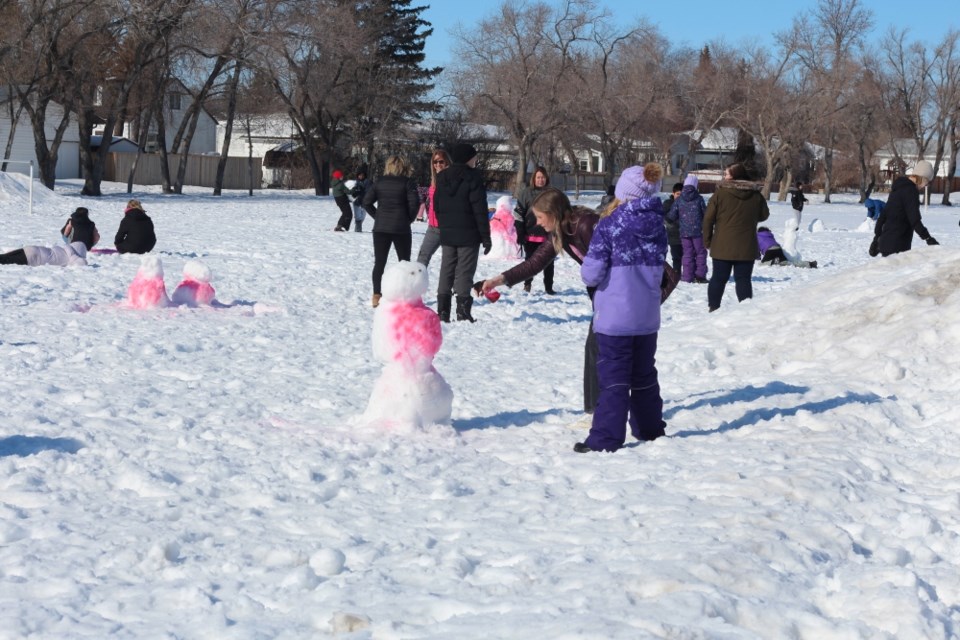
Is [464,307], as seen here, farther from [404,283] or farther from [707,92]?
[707,92]

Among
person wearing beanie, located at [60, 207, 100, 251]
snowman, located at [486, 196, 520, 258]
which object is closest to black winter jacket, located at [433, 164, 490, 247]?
person wearing beanie, located at [60, 207, 100, 251]

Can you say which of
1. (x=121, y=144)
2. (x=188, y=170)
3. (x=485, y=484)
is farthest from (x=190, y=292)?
(x=121, y=144)

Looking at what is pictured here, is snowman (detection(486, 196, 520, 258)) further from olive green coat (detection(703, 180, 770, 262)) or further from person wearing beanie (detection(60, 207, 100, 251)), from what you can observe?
olive green coat (detection(703, 180, 770, 262))

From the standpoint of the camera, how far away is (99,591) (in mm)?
3867

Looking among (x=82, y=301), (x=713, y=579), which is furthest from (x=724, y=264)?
(x=713, y=579)

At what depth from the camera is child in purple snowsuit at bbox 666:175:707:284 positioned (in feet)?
51.7

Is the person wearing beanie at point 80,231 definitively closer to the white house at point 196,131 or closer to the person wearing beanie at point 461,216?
the person wearing beanie at point 461,216

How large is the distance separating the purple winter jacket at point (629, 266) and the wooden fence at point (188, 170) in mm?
57345

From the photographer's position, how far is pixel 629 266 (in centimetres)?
605

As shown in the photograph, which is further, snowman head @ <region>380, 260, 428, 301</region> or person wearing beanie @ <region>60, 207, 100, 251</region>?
person wearing beanie @ <region>60, 207, 100, 251</region>

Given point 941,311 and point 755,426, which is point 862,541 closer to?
point 755,426

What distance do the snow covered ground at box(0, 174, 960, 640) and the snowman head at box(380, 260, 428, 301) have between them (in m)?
0.72

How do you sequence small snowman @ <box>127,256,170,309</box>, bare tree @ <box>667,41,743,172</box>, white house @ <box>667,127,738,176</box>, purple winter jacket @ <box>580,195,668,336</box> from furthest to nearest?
white house @ <box>667,127,738,176</box> → bare tree @ <box>667,41,743,172</box> → small snowman @ <box>127,256,170,309</box> → purple winter jacket @ <box>580,195,668,336</box>

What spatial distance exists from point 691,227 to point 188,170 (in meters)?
51.5
